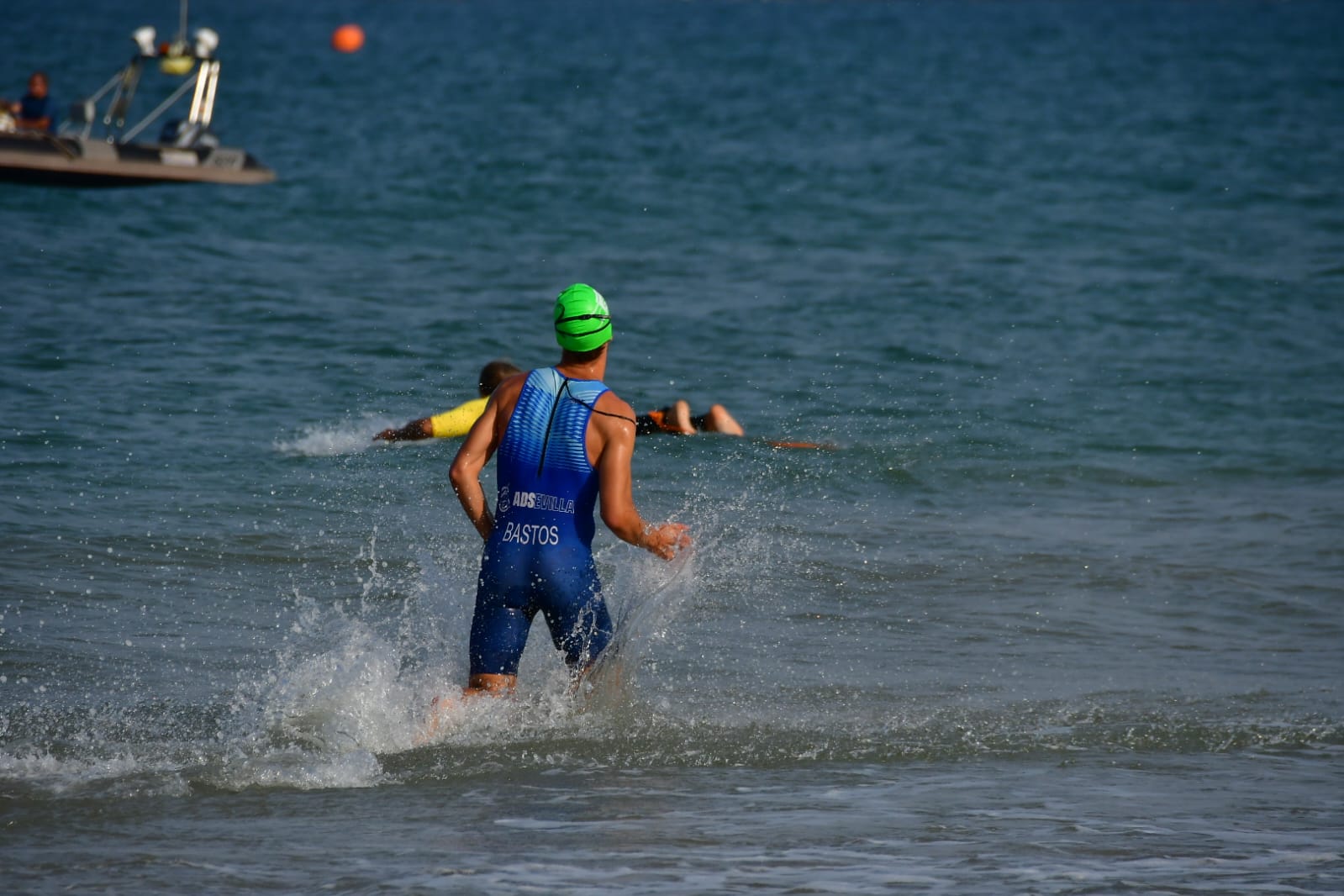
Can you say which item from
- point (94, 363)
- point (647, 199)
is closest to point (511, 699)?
point (94, 363)

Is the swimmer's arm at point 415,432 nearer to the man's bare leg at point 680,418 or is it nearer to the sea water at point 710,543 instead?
the sea water at point 710,543

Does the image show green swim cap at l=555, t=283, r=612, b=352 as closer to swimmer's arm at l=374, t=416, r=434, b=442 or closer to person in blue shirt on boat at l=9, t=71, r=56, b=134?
swimmer's arm at l=374, t=416, r=434, b=442

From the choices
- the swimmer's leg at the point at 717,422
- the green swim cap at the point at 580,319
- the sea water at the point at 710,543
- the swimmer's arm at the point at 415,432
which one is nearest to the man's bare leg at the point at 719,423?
the swimmer's leg at the point at 717,422

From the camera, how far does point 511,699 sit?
250 inches

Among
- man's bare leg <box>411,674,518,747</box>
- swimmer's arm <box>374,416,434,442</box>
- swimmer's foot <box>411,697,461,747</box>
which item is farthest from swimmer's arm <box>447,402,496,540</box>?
swimmer's arm <box>374,416,434,442</box>

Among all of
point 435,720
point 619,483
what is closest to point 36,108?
point 435,720

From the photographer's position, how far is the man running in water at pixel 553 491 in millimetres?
6043

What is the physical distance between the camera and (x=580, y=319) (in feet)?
19.9

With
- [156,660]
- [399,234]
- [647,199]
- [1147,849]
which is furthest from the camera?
[647,199]

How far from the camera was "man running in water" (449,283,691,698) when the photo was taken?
6043 millimetres

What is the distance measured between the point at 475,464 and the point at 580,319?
0.65 m

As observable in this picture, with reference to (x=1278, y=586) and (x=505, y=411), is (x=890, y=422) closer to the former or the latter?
(x=1278, y=586)

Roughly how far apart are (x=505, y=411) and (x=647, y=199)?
21.4 meters

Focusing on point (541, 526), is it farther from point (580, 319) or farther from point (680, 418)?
point (680, 418)
